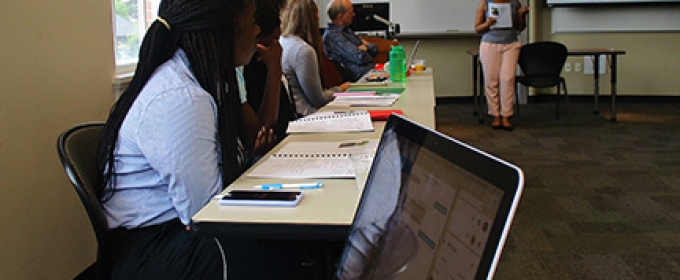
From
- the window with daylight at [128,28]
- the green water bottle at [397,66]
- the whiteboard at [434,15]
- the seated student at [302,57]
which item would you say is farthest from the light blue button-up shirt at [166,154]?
the whiteboard at [434,15]

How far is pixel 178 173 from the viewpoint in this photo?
1267mm

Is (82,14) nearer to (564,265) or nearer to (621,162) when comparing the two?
(564,265)

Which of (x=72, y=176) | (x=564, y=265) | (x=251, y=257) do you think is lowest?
(x=564, y=265)

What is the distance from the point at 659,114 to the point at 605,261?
4.43 m

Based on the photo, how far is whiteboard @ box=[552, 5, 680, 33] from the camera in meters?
6.95

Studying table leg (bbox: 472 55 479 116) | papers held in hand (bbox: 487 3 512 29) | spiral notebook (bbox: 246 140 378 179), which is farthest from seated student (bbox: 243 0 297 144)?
table leg (bbox: 472 55 479 116)

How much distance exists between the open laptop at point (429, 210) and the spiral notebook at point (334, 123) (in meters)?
1.23

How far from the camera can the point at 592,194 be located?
3482mm

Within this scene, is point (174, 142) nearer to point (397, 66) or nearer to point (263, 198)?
point (263, 198)

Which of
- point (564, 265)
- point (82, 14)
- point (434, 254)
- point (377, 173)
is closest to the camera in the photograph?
point (434, 254)

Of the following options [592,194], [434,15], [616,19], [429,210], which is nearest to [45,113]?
[429,210]

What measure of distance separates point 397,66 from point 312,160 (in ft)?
7.33

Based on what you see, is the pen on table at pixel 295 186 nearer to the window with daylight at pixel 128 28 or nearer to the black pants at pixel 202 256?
the black pants at pixel 202 256

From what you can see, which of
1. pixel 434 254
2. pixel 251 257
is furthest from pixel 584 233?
pixel 434 254
